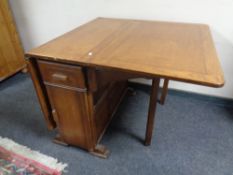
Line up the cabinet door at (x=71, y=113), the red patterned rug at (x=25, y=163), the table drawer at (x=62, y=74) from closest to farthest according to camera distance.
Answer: the table drawer at (x=62, y=74) → the cabinet door at (x=71, y=113) → the red patterned rug at (x=25, y=163)

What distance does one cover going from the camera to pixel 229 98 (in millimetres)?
1728

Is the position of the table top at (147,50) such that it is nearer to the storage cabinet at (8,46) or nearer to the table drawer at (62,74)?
the table drawer at (62,74)

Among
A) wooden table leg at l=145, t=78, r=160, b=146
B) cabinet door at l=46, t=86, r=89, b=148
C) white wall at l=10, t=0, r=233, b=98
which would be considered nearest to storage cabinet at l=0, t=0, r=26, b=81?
white wall at l=10, t=0, r=233, b=98

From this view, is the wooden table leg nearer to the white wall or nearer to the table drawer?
the table drawer

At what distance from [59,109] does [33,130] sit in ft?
1.83

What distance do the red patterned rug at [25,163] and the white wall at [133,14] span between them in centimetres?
133

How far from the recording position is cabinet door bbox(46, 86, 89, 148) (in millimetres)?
1058

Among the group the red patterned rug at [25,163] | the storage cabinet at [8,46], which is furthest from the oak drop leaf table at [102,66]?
the storage cabinet at [8,46]

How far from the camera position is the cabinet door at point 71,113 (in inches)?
41.6

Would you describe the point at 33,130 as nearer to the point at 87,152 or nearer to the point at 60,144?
the point at 60,144

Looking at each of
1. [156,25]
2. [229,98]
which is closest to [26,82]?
[156,25]

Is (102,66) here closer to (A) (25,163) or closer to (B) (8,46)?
(A) (25,163)

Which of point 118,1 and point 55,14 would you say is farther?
point 55,14

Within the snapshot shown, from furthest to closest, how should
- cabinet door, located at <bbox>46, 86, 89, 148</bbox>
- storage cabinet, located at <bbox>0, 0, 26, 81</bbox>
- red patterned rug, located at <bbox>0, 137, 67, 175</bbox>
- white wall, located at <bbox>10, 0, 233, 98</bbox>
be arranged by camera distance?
storage cabinet, located at <bbox>0, 0, 26, 81</bbox> → white wall, located at <bbox>10, 0, 233, 98</bbox> → red patterned rug, located at <bbox>0, 137, 67, 175</bbox> → cabinet door, located at <bbox>46, 86, 89, 148</bbox>
